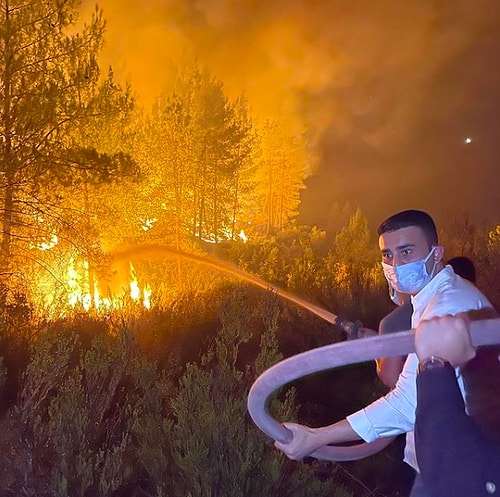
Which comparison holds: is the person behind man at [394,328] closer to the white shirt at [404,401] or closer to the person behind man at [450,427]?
the white shirt at [404,401]

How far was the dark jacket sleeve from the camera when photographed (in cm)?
122

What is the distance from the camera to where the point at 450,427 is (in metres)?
1.22

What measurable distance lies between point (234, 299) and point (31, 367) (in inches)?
68.7

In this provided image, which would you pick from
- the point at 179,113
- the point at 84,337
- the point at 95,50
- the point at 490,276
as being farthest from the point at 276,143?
the point at 84,337

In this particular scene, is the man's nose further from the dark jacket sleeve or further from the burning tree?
the burning tree

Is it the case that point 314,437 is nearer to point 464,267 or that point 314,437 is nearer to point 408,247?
point 408,247

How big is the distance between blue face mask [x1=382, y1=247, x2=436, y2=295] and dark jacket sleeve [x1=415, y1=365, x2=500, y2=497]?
670 millimetres

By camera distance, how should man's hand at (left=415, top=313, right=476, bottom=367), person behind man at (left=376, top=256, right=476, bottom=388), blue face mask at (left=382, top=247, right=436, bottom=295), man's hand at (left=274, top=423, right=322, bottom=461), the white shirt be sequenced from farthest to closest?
person behind man at (left=376, top=256, right=476, bottom=388)
blue face mask at (left=382, top=247, right=436, bottom=295)
man's hand at (left=274, top=423, right=322, bottom=461)
the white shirt
man's hand at (left=415, top=313, right=476, bottom=367)

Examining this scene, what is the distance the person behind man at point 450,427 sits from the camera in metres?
1.21

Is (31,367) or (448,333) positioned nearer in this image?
(448,333)

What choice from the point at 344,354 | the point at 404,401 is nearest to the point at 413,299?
the point at 404,401

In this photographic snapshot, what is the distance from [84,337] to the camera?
6.08 m

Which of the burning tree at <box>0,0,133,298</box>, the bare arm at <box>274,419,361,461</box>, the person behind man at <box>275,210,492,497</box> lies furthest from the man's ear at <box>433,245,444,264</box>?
the burning tree at <box>0,0,133,298</box>

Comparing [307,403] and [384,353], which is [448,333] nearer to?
[384,353]
